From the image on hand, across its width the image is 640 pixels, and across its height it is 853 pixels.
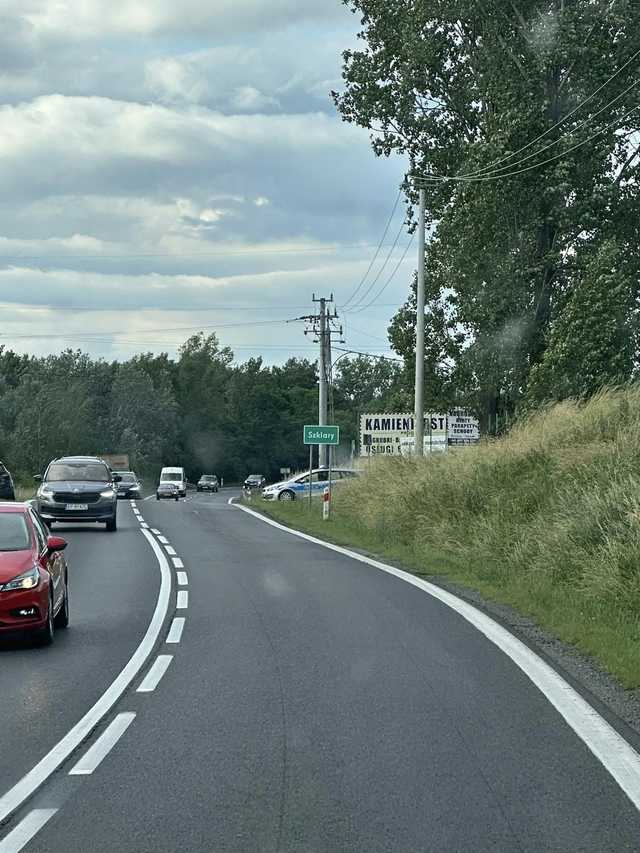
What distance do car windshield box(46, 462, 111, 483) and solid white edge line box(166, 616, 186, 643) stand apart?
18951 millimetres

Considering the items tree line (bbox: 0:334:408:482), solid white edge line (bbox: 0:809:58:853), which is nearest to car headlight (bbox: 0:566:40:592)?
solid white edge line (bbox: 0:809:58:853)

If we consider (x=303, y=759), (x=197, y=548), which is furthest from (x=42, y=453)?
(x=303, y=759)

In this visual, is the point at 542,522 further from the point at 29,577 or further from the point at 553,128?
the point at 553,128

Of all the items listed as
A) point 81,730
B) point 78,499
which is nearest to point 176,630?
point 81,730

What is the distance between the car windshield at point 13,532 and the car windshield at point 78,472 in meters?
19.5

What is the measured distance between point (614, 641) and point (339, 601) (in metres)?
4.64

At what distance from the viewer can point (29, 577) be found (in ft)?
38.6

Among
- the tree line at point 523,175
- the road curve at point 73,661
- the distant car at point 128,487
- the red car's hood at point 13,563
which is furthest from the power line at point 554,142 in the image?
the distant car at point 128,487

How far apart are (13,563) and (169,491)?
6935cm

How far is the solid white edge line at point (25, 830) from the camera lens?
17.9 ft

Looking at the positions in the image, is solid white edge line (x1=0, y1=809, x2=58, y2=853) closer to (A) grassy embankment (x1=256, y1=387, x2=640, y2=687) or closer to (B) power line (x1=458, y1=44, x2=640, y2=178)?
(A) grassy embankment (x1=256, y1=387, x2=640, y2=687)

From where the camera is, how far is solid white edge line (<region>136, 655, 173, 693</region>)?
959 centimetres

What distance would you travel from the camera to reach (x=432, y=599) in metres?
15.9

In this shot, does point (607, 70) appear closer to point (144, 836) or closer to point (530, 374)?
point (530, 374)
